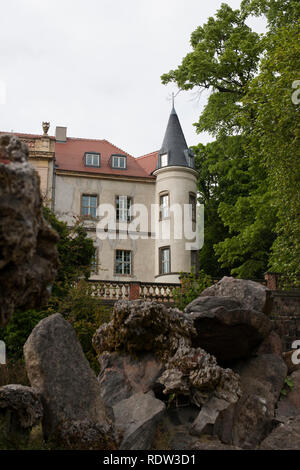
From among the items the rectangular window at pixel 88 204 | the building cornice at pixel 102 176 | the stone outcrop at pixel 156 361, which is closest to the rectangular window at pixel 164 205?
the building cornice at pixel 102 176

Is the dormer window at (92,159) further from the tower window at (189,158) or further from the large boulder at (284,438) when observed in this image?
the large boulder at (284,438)

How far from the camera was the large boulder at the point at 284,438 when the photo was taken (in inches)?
358

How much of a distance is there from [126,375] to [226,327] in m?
2.55

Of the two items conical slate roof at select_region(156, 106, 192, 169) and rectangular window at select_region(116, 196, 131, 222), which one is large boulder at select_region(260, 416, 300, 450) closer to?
rectangular window at select_region(116, 196, 131, 222)

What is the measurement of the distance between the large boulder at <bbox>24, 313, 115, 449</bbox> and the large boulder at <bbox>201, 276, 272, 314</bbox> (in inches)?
197

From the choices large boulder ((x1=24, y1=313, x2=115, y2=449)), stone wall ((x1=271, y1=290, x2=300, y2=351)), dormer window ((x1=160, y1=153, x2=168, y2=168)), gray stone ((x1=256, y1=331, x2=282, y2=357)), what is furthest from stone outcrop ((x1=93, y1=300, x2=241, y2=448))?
dormer window ((x1=160, y1=153, x2=168, y2=168))

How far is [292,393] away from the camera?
11375 millimetres

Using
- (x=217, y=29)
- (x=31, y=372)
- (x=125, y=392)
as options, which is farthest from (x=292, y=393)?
(x=217, y=29)

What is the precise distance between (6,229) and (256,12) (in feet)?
76.9

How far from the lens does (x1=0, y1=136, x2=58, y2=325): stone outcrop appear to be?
4430 mm

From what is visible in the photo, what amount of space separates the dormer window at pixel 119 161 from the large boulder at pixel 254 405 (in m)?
24.1

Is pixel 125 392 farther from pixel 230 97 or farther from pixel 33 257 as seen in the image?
pixel 230 97

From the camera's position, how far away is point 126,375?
10141mm

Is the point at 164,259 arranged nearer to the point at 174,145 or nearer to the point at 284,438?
the point at 174,145
